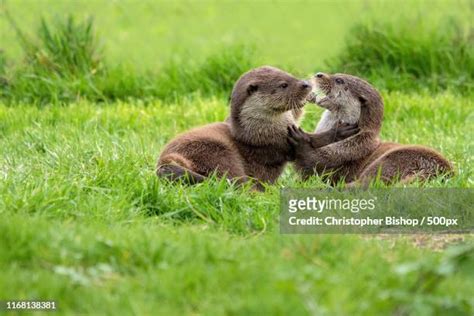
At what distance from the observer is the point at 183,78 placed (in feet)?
35.9

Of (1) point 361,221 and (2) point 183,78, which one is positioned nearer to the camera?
(1) point 361,221

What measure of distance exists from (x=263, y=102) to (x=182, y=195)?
5.02 feet

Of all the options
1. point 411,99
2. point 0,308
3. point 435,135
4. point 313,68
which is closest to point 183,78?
point 313,68

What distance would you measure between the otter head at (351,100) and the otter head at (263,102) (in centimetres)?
19

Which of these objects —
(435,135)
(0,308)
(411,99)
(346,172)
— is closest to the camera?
(0,308)

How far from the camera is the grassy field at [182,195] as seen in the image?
14.5 feet

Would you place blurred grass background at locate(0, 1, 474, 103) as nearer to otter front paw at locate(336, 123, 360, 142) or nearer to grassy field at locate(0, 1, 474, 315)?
grassy field at locate(0, 1, 474, 315)

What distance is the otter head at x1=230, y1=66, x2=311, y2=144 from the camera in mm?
7406

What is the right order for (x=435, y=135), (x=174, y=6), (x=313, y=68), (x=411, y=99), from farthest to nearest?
(x=174, y=6) → (x=313, y=68) → (x=411, y=99) → (x=435, y=135)

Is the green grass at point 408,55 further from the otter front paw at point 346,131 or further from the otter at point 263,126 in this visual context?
the otter at point 263,126

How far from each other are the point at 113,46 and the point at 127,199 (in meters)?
8.51

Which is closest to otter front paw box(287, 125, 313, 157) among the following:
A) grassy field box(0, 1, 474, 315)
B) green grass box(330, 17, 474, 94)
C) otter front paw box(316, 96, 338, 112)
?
grassy field box(0, 1, 474, 315)

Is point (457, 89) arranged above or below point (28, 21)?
below

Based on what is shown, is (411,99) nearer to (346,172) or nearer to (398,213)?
(346,172)
